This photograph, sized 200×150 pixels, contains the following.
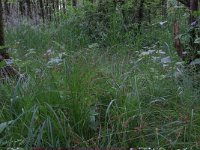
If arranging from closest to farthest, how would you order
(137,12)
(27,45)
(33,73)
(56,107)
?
1. (56,107)
2. (33,73)
3. (27,45)
4. (137,12)

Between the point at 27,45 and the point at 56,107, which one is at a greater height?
the point at 56,107

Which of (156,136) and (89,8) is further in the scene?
(89,8)

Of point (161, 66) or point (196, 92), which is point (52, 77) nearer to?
point (196, 92)

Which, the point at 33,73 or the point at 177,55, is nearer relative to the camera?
the point at 33,73

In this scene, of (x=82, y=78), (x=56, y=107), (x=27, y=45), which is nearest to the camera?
(x=56, y=107)

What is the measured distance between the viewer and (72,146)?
2488mm

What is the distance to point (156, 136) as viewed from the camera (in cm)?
246

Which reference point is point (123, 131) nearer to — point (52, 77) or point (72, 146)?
point (72, 146)

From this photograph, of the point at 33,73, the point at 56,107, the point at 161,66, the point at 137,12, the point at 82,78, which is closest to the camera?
the point at 56,107

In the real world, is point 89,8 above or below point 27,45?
above

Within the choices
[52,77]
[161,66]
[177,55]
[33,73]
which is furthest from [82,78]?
[177,55]

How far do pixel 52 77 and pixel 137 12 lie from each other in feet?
17.4

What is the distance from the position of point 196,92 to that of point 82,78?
0.89m

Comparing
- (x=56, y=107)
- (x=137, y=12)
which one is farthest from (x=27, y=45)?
(x=56, y=107)
